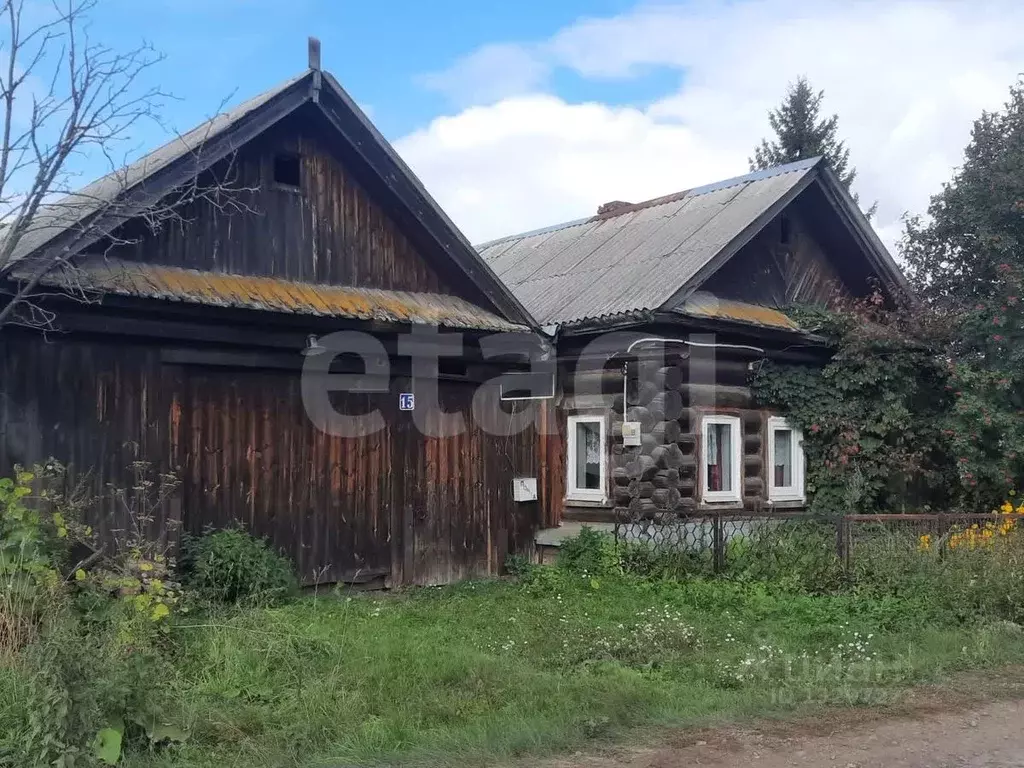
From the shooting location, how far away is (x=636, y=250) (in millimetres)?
14234

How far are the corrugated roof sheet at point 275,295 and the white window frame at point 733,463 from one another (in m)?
2.84

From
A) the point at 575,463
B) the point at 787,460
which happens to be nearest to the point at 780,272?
the point at 787,460

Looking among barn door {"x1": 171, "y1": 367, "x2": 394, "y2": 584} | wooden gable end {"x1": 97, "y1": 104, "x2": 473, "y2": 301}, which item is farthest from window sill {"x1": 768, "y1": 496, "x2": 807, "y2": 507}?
barn door {"x1": 171, "y1": 367, "x2": 394, "y2": 584}

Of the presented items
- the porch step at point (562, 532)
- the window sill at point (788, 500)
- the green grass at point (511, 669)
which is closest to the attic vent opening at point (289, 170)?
the green grass at point (511, 669)

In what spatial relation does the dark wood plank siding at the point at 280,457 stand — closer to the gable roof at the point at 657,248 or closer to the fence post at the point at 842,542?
the gable roof at the point at 657,248

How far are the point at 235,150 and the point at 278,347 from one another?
2021 mm

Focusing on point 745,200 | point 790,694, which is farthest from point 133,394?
point 745,200

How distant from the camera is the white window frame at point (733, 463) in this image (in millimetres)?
12488

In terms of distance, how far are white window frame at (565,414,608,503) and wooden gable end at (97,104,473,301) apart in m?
2.21

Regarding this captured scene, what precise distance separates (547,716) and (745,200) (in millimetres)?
9736

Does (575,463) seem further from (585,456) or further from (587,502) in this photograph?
(587,502)

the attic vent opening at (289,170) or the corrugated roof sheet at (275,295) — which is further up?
the attic vent opening at (289,170)

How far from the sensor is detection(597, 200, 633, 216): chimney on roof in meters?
17.1

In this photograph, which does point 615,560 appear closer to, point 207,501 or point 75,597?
point 207,501
